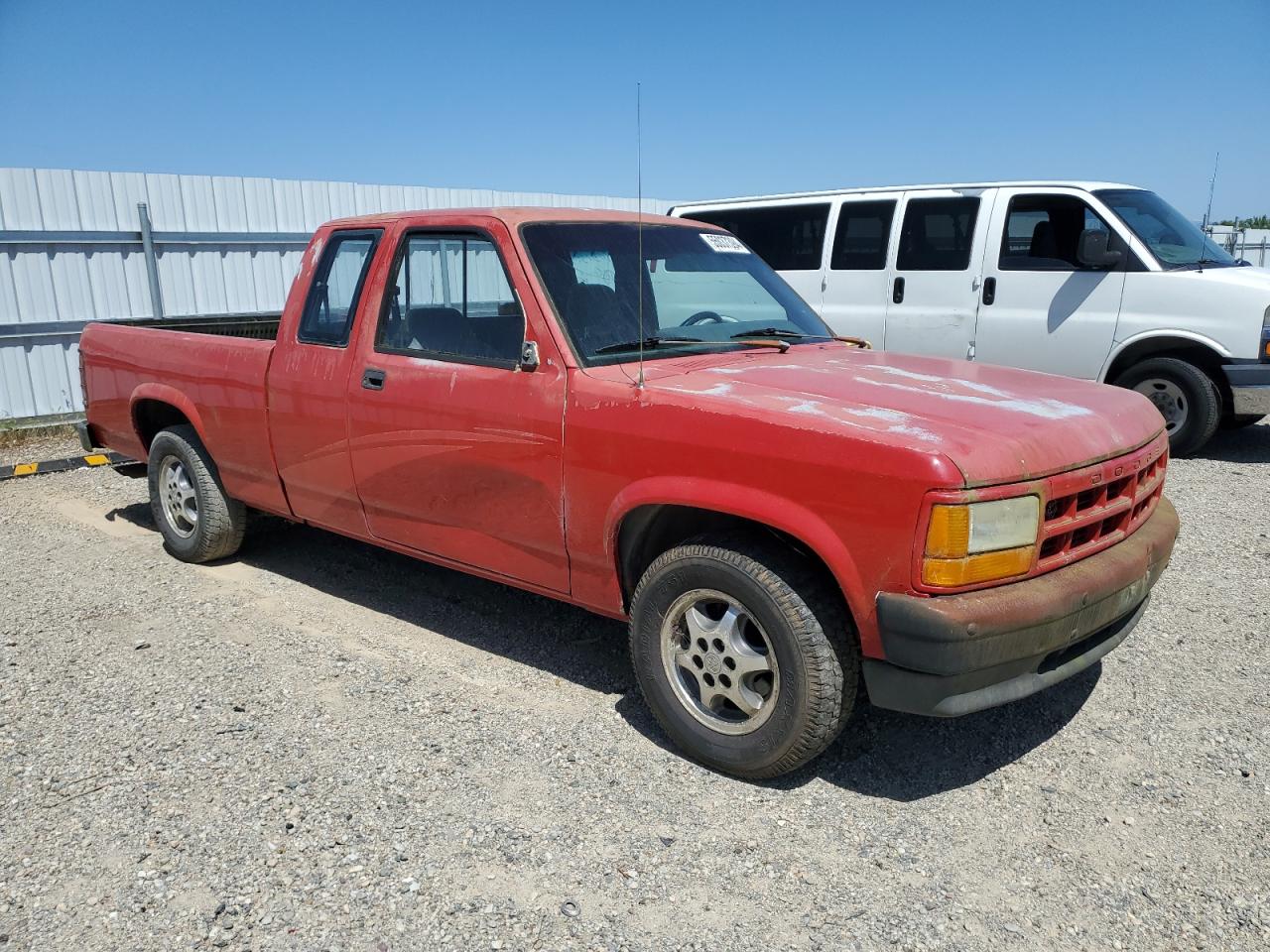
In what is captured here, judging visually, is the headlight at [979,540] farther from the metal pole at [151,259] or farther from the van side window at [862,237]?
the metal pole at [151,259]

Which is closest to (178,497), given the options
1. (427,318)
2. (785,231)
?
(427,318)

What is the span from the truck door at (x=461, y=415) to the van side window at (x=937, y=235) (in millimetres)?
5505

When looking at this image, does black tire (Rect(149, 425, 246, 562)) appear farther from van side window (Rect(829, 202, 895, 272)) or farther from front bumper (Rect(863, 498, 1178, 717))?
van side window (Rect(829, 202, 895, 272))

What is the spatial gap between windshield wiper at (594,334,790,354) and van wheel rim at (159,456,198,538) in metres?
3.02

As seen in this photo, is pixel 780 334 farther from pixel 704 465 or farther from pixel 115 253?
pixel 115 253

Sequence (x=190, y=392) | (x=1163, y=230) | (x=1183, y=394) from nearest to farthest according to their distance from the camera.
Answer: (x=190, y=392)
(x=1183, y=394)
(x=1163, y=230)

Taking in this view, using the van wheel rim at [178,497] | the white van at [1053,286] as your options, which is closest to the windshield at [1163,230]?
the white van at [1053,286]

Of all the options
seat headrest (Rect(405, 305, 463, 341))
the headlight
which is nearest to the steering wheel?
seat headrest (Rect(405, 305, 463, 341))

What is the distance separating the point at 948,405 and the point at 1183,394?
220 inches

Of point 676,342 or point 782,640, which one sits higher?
point 676,342

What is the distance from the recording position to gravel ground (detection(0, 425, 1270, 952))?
2553 millimetres

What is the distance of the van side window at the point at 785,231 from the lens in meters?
8.94

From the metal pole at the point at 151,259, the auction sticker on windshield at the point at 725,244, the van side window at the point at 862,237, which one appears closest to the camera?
the auction sticker on windshield at the point at 725,244

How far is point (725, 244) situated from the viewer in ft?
14.9
